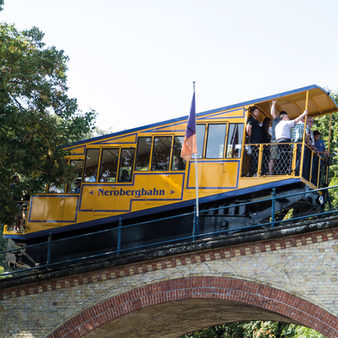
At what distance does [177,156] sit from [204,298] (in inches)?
176

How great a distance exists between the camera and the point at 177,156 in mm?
17875

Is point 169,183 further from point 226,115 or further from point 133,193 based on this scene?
point 226,115

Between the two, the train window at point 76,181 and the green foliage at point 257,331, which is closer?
the train window at point 76,181

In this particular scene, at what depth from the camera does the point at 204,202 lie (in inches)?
681

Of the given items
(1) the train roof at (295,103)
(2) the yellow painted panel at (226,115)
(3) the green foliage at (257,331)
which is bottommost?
(3) the green foliage at (257,331)

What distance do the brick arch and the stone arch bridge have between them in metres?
0.02

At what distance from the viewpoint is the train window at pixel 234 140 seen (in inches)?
675

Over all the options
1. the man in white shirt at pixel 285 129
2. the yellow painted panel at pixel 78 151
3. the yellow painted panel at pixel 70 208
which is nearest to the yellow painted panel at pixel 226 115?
the man in white shirt at pixel 285 129

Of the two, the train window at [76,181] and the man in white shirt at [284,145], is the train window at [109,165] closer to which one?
the train window at [76,181]

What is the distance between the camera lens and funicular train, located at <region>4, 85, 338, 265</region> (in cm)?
1689

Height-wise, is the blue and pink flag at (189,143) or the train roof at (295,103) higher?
the train roof at (295,103)

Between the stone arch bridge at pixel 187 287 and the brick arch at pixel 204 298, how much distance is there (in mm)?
22

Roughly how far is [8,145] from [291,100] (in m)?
8.04

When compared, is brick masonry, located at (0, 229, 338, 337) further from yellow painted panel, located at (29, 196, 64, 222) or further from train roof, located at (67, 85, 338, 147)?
train roof, located at (67, 85, 338, 147)
